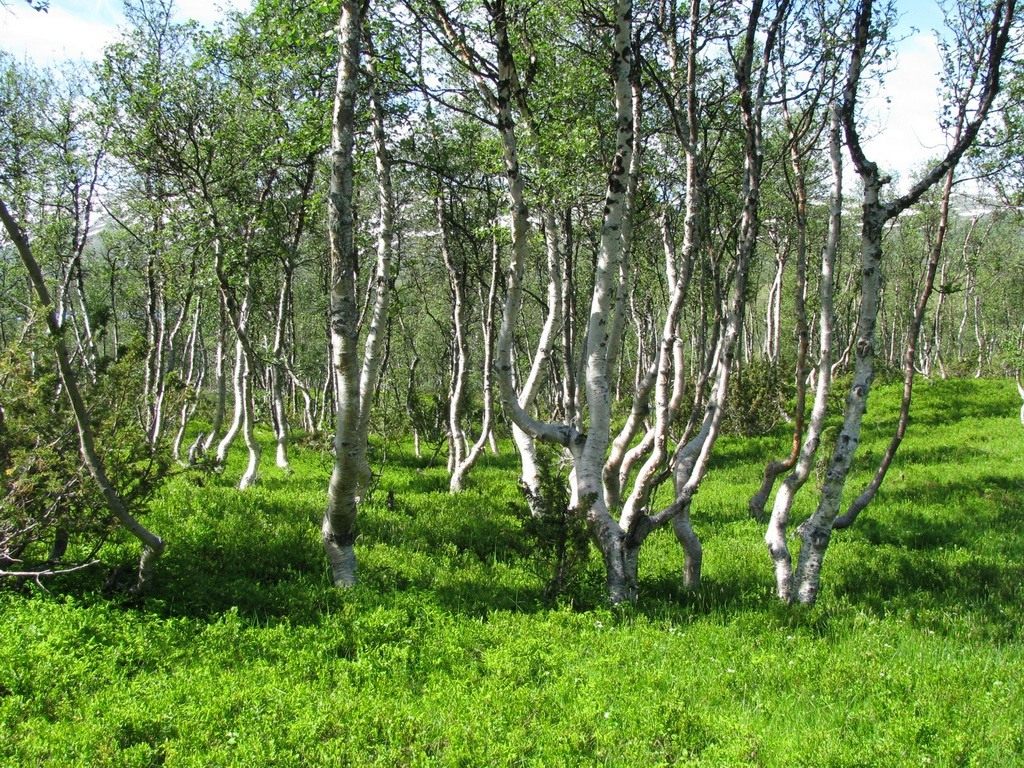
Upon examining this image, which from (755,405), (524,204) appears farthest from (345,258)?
(755,405)

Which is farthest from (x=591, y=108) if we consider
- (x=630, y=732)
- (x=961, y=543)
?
(x=630, y=732)

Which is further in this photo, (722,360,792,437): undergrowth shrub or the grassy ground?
(722,360,792,437): undergrowth shrub

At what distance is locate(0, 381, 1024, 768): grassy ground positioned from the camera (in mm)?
4816

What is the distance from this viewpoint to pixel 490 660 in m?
6.14

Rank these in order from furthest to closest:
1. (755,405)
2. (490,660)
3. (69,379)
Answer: (755,405), (490,660), (69,379)

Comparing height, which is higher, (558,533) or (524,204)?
(524,204)

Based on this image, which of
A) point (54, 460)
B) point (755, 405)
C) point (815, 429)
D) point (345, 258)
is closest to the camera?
point (345, 258)

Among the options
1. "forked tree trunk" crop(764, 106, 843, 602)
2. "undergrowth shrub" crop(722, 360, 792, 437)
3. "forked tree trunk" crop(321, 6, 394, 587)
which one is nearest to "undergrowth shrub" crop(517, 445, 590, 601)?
"forked tree trunk" crop(321, 6, 394, 587)

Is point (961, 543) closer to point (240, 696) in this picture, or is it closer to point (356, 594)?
point (356, 594)

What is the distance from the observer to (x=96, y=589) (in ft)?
23.7

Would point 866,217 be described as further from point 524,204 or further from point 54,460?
point 54,460

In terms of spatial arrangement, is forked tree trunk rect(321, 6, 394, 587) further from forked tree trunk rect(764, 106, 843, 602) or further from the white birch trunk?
forked tree trunk rect(764, 106, 843, 602)

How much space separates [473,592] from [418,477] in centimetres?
814

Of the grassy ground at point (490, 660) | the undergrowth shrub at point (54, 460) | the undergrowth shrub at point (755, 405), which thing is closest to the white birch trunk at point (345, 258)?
the grassy ground at point (490, 660)
